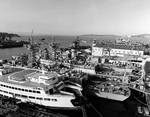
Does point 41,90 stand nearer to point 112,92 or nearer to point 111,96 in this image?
point 111,96

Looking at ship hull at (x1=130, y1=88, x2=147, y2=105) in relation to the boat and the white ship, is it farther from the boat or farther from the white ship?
the white ship

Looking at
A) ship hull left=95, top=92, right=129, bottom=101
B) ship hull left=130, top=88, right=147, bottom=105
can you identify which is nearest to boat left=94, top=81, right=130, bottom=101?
ship hull left=95, top=92, right=129, bottom=101

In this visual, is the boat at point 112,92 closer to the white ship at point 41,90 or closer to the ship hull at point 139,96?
the ship hull at point 139,96

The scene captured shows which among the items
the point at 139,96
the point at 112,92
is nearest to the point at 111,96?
the point at 112,92

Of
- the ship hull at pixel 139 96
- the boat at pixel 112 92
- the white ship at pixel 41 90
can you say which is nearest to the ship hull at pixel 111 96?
the boat at pixel 112 92

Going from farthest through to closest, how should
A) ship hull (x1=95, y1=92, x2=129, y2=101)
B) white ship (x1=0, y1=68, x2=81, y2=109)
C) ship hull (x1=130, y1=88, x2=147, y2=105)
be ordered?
ship hull (x1=130, y1=88, x2=147, y2=105) < ship hull (x1=95, y1=92, x2=129, y2=101) < white ship (x1=0, y1=68, x2=81, y2=109)

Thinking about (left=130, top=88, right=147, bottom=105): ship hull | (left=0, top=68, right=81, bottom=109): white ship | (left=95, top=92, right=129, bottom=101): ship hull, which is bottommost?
(left=130, top=88, right=147, bottom=105): ship hull

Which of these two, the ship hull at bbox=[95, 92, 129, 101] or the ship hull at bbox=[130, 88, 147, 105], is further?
the ship hull at bbox=[130, 88, 147, 105]
